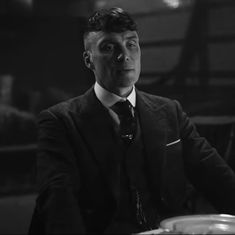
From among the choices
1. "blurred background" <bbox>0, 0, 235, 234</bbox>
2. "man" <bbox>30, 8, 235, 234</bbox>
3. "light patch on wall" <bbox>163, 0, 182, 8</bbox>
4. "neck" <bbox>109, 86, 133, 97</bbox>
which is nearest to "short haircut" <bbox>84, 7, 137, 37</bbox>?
"man" <bbox>30, 8, 235, 234</bbox>

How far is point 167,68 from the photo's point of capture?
1.99m

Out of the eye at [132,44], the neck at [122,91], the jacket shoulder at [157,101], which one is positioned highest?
the eye at [132,44]

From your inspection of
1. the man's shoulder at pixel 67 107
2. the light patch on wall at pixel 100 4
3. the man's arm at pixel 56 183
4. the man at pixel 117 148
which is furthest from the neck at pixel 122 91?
the light patch on wall at pixel 100 4

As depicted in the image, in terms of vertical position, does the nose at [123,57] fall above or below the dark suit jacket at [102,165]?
above

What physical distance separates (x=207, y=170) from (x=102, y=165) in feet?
1.26

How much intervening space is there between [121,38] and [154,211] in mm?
597

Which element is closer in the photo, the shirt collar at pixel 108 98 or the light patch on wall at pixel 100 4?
the shirt collar at pixel 108 98

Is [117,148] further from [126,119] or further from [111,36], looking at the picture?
[111,36]

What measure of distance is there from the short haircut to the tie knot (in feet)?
0.81

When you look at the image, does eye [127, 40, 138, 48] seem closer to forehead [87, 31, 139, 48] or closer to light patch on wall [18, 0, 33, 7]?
forehead [87, 31, 139, 48]

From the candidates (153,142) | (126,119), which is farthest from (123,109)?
(153,142)

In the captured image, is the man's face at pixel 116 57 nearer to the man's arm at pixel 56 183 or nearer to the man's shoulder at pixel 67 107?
the man's shoulder at pixel 67 107

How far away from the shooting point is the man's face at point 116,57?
1.53m

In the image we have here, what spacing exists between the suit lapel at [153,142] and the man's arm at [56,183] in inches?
10.1
